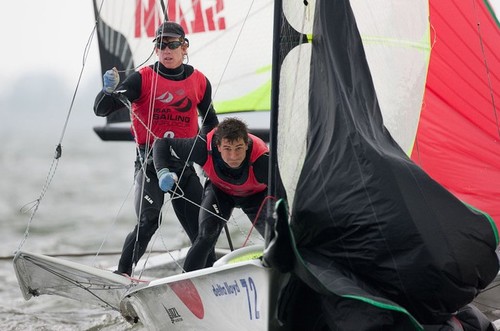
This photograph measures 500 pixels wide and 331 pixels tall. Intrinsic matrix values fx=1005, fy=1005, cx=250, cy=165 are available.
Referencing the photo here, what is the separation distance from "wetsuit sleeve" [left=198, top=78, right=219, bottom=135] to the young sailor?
0.24 metres

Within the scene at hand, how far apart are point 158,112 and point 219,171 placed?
0.53 meters

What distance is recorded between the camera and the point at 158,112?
4.20 meters

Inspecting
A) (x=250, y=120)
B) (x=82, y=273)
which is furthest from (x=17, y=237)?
(x=82, y=273)

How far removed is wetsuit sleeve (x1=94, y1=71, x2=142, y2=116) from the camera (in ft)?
13.2

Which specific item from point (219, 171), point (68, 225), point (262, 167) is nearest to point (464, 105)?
point (262, 167)

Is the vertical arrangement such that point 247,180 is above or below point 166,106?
below

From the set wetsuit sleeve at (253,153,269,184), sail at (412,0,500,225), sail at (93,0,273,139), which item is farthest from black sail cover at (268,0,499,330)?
sail at (93,0,273,139)

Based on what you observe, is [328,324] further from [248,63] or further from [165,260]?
[248,63]

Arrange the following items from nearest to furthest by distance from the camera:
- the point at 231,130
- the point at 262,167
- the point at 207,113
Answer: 1. the point at 231,130
2. the point at 262,167
3. the point at 207,113

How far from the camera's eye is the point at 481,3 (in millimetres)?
4590

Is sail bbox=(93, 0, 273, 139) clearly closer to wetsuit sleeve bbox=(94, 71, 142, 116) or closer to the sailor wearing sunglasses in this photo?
the sailor wearing sunglasses

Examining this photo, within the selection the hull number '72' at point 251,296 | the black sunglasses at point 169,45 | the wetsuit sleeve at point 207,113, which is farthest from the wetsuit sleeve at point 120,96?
the hull number '72' at point 251,296

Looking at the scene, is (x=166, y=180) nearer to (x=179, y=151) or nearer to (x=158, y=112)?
(x=179, y=151)

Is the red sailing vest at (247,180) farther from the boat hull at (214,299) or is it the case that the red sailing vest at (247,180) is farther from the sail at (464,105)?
the sail at (464,105)
